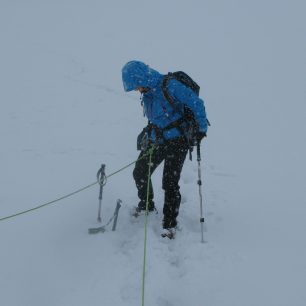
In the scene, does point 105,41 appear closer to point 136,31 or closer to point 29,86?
point 136,31

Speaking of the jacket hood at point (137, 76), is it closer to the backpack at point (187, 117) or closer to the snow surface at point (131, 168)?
the backpack at point (187, 117)

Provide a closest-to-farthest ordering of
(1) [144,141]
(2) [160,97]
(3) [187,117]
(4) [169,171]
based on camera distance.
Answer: (2) [160,97] → (3) [187,117] → (4) [169,171] → (1) [144,141]

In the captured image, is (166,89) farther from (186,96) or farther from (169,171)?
(169,171)

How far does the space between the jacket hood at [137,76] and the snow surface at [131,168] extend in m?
2.08

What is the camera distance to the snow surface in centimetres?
481

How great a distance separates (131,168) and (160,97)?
2814mm

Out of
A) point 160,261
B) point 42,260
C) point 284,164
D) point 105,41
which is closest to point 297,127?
point 284,164

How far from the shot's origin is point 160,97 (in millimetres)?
4945

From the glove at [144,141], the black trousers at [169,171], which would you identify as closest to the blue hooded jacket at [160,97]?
the black trousers at [169,171]

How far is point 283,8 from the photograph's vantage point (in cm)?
1845

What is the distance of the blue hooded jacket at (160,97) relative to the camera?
4793 millimetres

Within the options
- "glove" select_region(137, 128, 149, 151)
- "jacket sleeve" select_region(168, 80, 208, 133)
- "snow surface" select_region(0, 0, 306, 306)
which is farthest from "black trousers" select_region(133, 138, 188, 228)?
"jacket sleeve" select_region(168, 80, 208, 133)

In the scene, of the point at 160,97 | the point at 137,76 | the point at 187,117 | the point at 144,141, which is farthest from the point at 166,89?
the point at 144,141

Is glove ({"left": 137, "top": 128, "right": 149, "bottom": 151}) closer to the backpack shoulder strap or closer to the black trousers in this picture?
the black trousers
